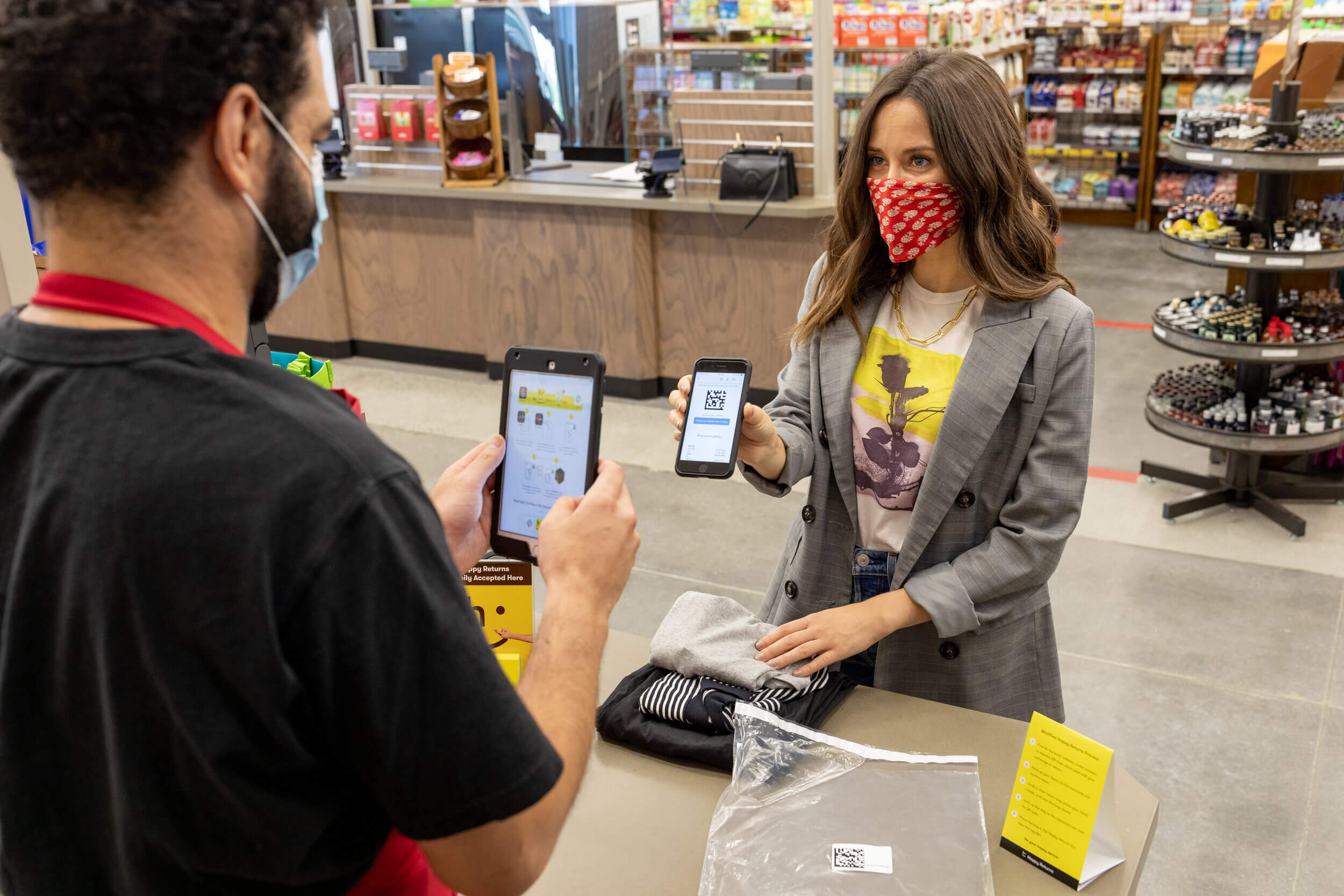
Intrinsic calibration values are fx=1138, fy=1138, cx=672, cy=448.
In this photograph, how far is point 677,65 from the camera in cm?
662

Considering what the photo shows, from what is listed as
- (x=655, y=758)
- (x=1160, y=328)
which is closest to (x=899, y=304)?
(x=655, y=758)

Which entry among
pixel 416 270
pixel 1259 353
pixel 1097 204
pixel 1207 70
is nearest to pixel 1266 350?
pixel 1259 353

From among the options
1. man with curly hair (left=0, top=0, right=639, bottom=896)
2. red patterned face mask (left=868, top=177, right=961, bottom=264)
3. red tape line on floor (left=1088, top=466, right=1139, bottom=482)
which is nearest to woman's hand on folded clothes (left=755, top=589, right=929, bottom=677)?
red patterned face mask (left=868, top=177, right=961, bottom=264)

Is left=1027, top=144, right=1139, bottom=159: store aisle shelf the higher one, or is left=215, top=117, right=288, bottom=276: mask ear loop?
left=215, top=117, right=288, bottom=276: mask ear loop

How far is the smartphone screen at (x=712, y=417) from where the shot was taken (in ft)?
5.45

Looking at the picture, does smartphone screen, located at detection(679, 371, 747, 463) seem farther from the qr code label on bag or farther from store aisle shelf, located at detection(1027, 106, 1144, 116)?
store aisle shelf, located at detection(1027, 106, 1144, 116)

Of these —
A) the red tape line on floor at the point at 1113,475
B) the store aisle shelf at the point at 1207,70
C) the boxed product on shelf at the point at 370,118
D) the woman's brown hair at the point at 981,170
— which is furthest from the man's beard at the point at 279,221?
the store aisle shelf at the point at 1207,70

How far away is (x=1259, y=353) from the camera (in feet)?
12.5

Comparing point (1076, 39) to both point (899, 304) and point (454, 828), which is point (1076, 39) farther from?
point (454, 828)

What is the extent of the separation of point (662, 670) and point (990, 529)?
552 millimetres

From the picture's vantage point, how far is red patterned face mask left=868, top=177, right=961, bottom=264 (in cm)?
170

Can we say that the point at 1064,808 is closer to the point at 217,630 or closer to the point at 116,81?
the point at 217,630

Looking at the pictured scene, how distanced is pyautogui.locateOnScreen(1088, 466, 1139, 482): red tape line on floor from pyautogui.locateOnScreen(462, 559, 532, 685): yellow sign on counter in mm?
3338

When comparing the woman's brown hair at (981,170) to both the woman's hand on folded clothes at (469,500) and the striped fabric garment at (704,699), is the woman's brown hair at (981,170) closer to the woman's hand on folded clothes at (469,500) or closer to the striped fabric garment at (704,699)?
the striped fabric garment at (704,699)
